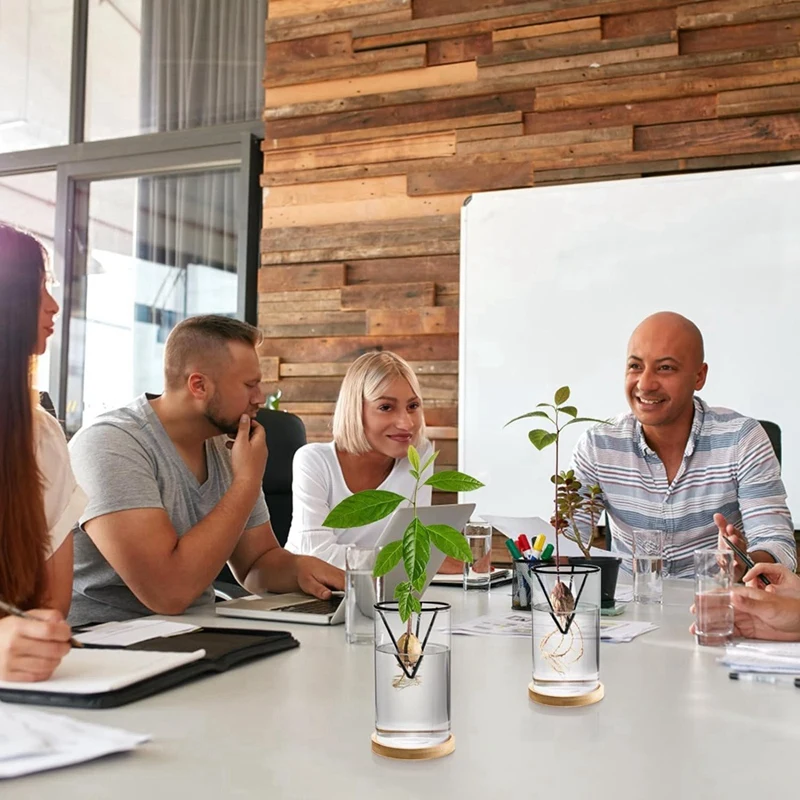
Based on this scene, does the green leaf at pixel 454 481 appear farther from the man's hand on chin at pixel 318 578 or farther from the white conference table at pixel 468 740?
the man's hand on chin at pixel 318 578

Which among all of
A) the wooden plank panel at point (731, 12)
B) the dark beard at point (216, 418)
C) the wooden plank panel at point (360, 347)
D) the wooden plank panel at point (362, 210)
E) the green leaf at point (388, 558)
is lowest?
the green leaf at point (388, 558)

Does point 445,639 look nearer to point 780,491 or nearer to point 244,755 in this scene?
point 244,755

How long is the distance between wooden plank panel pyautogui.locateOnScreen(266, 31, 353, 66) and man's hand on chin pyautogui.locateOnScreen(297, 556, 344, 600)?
115 inches

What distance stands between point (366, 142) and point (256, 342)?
2.18 m

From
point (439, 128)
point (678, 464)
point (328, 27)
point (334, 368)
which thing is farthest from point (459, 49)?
point (678, 464)

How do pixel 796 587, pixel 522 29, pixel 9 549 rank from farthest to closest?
pixel 522 29, pixel 796 587, pixel 9 549

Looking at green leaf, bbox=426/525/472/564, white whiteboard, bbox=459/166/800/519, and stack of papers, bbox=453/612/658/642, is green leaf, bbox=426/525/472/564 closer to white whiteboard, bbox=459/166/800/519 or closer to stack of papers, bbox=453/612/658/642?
stack of papers, bbox=453/612/658/642

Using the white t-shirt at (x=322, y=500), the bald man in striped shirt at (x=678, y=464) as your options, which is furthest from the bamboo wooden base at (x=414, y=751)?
the bald man in striped shirt at (x=678, y=464)

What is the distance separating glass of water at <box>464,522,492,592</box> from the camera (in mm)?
1928

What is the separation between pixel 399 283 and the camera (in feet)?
13.0

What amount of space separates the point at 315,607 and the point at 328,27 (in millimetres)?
3213

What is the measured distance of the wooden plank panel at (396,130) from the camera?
3.85 meters

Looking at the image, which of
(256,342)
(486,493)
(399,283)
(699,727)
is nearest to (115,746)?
(699,727)

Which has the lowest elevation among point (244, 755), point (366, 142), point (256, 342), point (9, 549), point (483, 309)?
point (244, 755)
